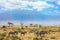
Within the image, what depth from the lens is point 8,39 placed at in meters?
51.1

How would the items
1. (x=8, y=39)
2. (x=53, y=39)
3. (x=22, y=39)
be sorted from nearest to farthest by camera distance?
(x=8, y=39)
(x=22, y=39)
(x=53, y=39)

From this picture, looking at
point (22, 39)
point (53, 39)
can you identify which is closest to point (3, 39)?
point (22, 39)

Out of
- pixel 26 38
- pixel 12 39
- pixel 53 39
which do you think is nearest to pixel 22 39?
pixel 26 38

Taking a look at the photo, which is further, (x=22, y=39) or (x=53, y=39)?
(x=53, y=39)

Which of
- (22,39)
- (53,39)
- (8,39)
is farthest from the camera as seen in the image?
(53,39)

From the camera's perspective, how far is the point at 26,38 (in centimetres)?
5628

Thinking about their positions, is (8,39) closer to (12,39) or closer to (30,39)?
(12,39)

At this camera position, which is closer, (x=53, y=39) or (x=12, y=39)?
(x=12, y=39)

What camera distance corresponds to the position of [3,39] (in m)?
51.6

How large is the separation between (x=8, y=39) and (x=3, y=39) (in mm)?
1139

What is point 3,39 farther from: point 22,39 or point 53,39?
point 53,39

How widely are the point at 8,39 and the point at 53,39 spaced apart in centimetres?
1310

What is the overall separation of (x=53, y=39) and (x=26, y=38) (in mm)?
7179

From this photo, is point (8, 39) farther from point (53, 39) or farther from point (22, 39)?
point (53, 39)
